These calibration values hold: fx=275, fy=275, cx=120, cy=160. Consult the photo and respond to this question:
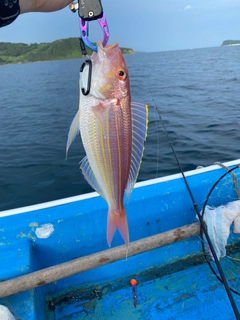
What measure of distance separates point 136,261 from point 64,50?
104019mm

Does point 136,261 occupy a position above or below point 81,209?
below

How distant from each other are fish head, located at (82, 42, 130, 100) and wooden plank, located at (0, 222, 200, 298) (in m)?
1.61

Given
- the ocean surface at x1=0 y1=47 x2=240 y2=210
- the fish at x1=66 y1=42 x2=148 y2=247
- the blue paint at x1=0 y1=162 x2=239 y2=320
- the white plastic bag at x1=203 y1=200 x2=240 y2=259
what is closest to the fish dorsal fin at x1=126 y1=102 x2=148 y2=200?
the fish at x1=66 y1=42 x2=148 y2=247

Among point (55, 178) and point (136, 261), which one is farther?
point (55, 178)

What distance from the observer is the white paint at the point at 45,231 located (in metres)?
2.91

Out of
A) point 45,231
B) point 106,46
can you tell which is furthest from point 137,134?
point 45,231

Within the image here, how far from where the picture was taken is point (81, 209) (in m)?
3.04

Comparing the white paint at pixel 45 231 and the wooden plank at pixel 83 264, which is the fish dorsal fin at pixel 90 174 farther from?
the white paint at pixel 45 231

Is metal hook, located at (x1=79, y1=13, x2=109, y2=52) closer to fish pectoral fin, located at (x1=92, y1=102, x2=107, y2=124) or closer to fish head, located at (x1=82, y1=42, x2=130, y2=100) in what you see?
fish head, located at (x1=82, y1=42, x2=130, y2=100)

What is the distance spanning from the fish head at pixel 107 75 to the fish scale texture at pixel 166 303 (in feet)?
8.15

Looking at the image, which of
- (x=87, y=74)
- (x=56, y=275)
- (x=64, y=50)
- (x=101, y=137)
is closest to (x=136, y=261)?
(x=56, y=275)

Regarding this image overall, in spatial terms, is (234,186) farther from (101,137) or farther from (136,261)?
(101,137)

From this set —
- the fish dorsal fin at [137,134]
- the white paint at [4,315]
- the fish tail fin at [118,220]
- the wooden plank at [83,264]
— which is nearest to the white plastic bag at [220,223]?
the wooden plank at [83,264]

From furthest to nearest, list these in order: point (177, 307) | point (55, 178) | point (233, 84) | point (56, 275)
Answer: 1. point (233, 84)
2. point (55, 178)
3. point (177, 307)
4. point (56, 275)
